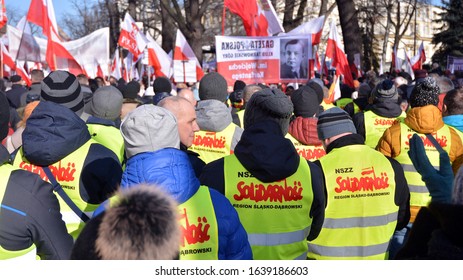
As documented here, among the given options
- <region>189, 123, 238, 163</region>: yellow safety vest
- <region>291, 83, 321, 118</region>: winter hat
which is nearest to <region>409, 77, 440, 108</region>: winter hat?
<region>291, 83, 321, 118</region>: winter hat

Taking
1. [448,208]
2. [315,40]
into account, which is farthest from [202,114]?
[315,40]

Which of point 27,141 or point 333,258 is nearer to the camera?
point 27,141

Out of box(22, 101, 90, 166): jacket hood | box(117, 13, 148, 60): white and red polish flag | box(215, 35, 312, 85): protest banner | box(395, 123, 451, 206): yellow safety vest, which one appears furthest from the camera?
box(117, 13, 148, 60): white and red polish flag

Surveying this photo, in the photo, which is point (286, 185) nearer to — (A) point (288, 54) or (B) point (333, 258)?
(B) point (333, 258)

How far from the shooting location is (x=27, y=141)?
11.7 ft

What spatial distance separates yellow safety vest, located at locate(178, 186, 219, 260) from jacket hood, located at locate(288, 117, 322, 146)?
8.70 feet

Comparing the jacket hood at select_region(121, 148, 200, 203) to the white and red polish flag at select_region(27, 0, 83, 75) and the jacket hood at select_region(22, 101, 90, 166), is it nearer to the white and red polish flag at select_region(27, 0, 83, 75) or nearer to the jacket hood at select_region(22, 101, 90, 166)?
the jacket hood at select_region(22, 101, 90, 166)

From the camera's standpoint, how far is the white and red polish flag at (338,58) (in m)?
12.7

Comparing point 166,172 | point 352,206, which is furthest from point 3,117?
point 352,206

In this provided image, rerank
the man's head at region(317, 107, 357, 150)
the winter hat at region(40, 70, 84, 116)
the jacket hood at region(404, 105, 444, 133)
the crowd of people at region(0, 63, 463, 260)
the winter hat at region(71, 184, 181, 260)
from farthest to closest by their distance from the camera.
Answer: the jacket hood at region(404, 105, 444, 133) → the winter hat at region(40, 70, 84, 116) → the man's head at region(317, 107, 357, 150) → the crowd of people at region(0, 63, 463, 260) → the winter hat at region(71, 184, 181, 260)

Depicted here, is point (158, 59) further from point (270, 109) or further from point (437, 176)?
point (437, 176)

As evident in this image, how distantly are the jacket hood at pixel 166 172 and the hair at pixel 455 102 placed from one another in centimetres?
357

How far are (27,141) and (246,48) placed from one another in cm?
696

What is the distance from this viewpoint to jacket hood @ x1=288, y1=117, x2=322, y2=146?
5.34 meters
